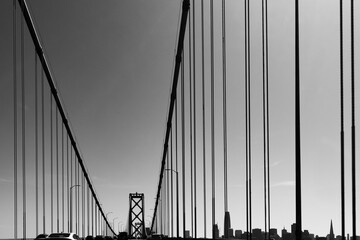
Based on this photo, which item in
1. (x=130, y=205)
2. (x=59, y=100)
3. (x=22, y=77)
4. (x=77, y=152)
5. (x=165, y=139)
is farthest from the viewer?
(x=130, y=205)

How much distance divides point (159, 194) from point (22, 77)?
2091 inches

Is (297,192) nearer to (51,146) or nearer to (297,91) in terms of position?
(297,91)

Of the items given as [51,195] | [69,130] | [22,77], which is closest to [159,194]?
[69,130]

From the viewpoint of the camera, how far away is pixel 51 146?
131 feet

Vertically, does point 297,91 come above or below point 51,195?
above

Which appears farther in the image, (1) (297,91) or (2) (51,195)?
(2) (51,195)

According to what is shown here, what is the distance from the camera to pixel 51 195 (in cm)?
3956

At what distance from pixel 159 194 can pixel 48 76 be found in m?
45.6

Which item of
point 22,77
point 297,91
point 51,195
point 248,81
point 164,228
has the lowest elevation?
point 164,228

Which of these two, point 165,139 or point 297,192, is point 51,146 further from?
point 297,192

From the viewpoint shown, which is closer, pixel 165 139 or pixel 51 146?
pixel 51 146

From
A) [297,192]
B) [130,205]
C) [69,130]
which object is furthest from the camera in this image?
[130,205]

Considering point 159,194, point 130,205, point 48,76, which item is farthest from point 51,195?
point 130,205

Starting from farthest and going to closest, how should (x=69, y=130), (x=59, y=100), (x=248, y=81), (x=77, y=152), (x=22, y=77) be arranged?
(x=77, y=152) → (x=69, y=130) → (x=59, y=100) → (x=22, y=77) → (x=248, y=81)
